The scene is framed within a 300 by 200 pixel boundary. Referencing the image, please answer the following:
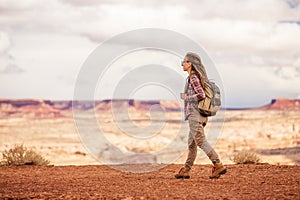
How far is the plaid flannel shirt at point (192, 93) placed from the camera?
896 centimetres

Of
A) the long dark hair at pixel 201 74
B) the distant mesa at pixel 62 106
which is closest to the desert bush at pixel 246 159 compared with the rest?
the long dark hair at pixel 201 74

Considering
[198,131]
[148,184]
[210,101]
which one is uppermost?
[210,101]

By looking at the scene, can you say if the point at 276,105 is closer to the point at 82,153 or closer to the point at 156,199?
the point at 82,153

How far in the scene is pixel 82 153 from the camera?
173 ft

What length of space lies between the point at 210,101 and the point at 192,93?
324mm

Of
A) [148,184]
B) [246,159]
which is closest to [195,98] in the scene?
[148,184]

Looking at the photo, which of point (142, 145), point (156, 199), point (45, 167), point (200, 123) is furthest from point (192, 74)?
point (142, 145)

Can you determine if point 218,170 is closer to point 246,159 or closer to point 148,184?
point 148,184

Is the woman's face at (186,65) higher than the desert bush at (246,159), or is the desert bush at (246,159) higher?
the woman's face at (186,65)

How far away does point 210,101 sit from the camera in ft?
29.5

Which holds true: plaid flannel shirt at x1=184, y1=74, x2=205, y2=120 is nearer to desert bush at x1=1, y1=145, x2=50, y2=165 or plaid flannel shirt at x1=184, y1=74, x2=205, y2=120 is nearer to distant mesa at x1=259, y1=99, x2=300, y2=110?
desert bush at x1=1, y1=145, x2=50, y2=165

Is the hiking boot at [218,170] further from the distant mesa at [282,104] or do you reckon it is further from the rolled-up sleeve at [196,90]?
the distant mesa at [282,104]

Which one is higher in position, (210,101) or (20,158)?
(210,101)

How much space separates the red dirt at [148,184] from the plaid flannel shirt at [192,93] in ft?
4.07
